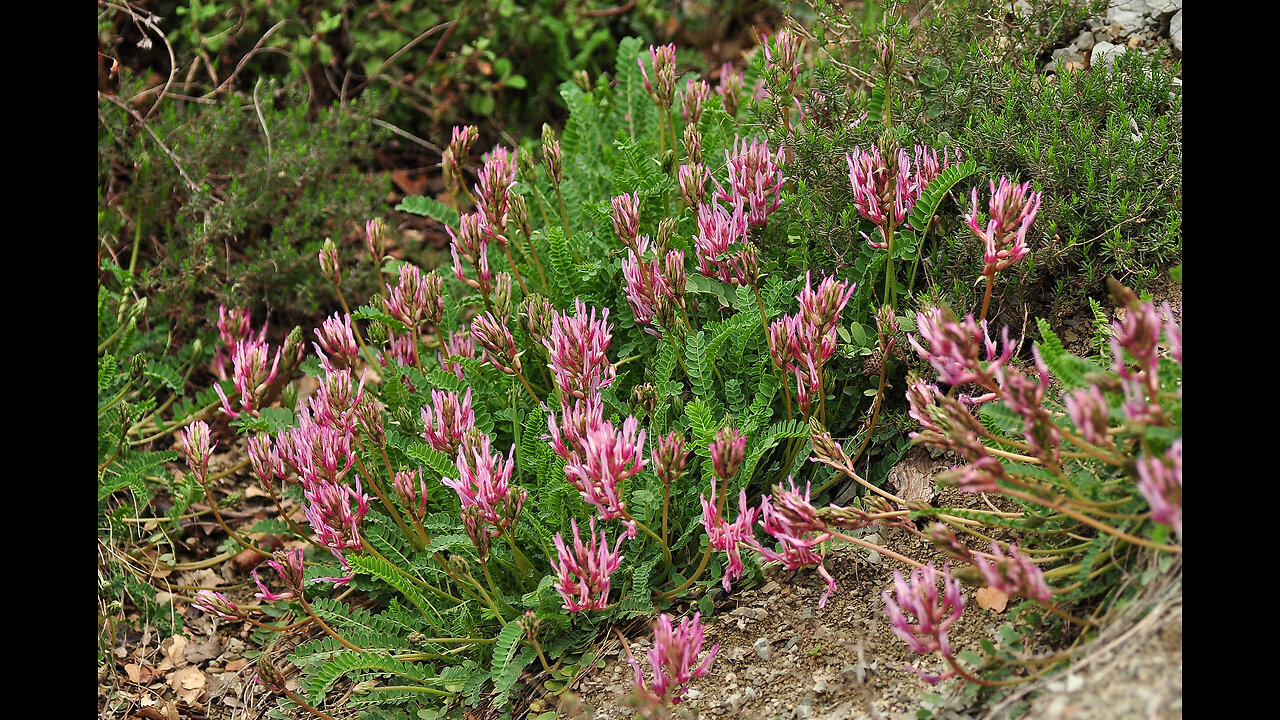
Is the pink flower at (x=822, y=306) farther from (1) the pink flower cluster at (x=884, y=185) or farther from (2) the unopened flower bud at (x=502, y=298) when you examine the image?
(2) the unopened flower bud at (x=502, y=298)

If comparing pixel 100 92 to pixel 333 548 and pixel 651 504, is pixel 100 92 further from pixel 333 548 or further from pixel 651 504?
pixel 651 504

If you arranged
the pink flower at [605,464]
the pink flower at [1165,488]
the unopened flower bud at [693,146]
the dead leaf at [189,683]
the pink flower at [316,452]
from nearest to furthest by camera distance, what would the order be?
the pink flower at [1165,488]
the pink flower at [605,464]
the pink flower at [316,452]
the unopened flower bud at [693,146]
the dead leaf at [189,683]

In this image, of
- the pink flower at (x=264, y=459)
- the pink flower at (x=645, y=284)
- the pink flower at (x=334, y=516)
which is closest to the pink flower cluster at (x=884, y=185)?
the pink flower at (x=645, y=284)

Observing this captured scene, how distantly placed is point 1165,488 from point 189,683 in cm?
271

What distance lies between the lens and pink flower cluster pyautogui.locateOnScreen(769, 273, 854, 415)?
220 cm

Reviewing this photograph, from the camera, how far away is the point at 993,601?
2.18 metres

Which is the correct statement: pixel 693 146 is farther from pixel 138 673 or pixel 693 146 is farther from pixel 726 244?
pixel 138 673

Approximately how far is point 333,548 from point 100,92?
2.68 m

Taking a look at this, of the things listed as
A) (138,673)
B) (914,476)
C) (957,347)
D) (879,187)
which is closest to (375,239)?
(879,187)

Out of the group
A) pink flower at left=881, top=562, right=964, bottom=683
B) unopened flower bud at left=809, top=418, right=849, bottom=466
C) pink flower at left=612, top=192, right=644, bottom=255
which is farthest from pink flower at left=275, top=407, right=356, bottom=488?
pink flower at left=881, top=562, right=964, bottom=683

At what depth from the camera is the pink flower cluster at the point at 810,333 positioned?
2.20 metres

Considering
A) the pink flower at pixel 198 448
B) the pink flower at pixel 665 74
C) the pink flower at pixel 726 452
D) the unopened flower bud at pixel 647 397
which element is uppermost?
the pink flower at pixel 665 74

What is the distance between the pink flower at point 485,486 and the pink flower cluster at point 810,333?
66cm

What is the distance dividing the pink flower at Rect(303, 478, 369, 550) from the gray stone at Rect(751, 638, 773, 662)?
94 centimetres
